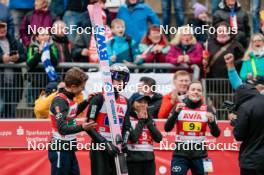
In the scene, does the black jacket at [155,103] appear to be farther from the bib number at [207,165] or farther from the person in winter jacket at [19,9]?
the person in winter jacket at [19,9]

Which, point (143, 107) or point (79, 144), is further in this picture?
point (79, 144)

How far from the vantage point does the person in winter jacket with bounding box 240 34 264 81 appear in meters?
15.6

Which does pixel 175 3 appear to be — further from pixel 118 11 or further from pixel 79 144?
pixel 79 144

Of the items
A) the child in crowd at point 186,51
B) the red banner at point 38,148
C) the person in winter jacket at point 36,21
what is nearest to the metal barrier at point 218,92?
the child in crowd at point 186,51

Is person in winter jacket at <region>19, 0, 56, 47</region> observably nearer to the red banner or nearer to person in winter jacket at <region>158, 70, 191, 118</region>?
the red banner

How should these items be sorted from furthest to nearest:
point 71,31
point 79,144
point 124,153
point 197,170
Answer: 1. point 71,31
2. point 79,144
3. point 197,170
4. point 124,153

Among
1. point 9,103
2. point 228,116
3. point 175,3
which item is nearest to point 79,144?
point 9,103

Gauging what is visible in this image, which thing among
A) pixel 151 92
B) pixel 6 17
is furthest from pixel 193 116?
pixel 6 17

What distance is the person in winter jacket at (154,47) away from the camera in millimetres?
16234

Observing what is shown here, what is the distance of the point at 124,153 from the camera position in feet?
42.4

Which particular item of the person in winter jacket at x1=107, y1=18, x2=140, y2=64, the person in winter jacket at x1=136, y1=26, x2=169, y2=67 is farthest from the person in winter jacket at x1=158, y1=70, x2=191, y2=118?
the person in winter jacket at x1=107, y1=18, x2=140, y2=64

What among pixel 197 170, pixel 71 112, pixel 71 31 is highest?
pixel 71 31

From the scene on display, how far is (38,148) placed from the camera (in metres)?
15.2

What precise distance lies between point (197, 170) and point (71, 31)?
436 centimetres
